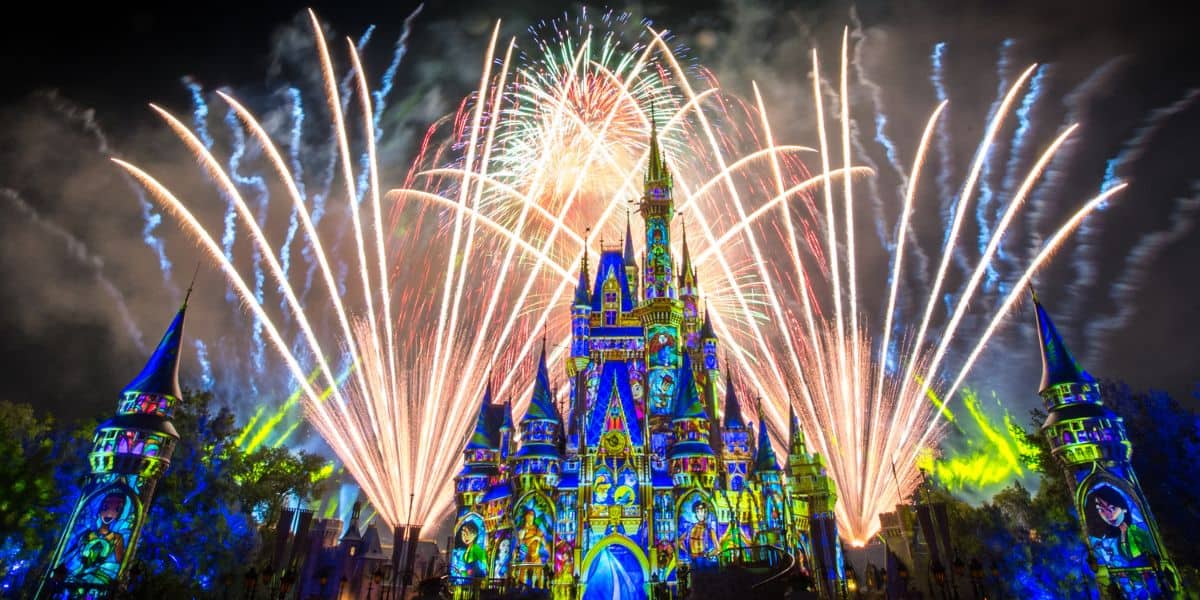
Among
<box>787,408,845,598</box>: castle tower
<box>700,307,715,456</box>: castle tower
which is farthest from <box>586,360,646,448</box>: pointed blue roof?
<box>787,408,845,598</box>: castle tower

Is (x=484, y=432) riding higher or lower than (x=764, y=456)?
higher

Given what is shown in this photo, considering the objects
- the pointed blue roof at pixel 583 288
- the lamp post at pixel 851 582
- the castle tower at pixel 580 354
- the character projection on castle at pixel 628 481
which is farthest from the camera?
the pointed blue roof at pixel 583 288

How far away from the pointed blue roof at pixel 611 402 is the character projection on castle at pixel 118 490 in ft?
77.4

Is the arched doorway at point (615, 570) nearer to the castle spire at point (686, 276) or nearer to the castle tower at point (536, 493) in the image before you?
the castle tower at point (536, 493)

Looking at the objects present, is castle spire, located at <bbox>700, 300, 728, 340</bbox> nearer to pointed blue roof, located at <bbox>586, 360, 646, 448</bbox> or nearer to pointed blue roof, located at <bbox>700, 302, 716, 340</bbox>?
pointed blue roof, located at <bbox>700, 302, 716, 340</bbox>

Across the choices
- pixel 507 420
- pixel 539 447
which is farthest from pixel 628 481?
pixel 507 420

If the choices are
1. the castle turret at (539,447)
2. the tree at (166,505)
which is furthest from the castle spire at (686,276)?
the tree at (166,505)

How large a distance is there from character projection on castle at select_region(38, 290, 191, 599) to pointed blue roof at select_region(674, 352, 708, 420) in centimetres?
2985

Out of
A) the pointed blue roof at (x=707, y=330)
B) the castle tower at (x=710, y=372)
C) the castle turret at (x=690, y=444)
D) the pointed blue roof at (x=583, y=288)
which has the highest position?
the pointed blue roof at (x=583, y=288)

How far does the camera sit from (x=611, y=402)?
42.9 metres

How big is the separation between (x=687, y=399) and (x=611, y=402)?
552 cm

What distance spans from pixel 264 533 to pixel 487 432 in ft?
64.0

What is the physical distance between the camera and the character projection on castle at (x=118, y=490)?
1051 inches

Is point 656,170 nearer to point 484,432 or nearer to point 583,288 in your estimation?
point 583,288
